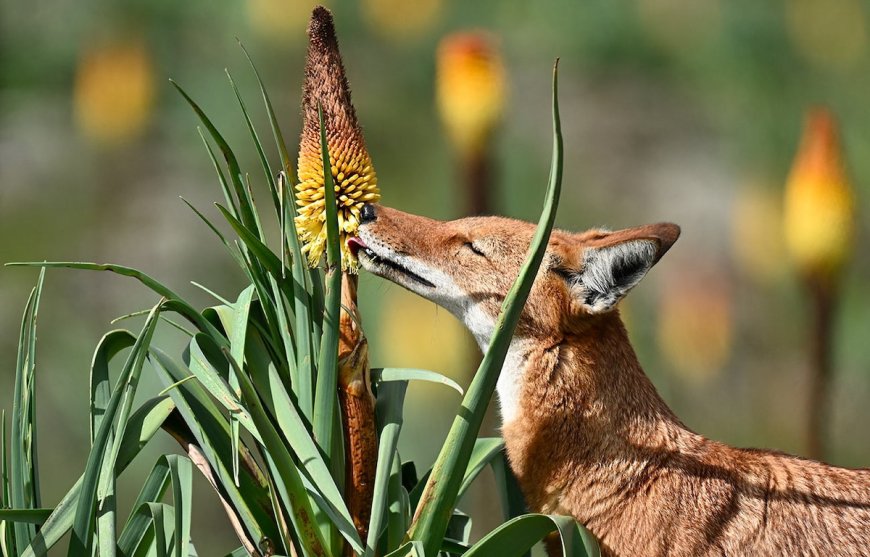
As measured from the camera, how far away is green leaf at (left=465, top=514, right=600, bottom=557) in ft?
7.20

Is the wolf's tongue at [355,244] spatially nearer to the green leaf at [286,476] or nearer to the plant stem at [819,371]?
the green leaf at [286,476]

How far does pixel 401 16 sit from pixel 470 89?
7.82ft

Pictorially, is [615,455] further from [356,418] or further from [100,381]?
[100,381]

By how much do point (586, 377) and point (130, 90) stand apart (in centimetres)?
464

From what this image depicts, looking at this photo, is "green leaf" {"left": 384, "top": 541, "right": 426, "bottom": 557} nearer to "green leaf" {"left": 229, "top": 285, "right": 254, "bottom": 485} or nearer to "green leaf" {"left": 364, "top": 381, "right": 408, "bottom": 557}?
"green leaf" {"left": 364, "top": 381, "right": 408, "bottom": 557}

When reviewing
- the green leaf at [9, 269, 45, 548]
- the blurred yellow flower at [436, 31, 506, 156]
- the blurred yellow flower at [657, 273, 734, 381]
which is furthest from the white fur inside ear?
the blurred yellow flower at [657, 273, 734, 381]

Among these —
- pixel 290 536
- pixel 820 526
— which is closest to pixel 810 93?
pixel 820 526

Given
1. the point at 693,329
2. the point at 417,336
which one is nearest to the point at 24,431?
the point at 417,336

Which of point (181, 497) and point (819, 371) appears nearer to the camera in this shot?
point (181, 497)

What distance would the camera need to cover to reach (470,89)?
15.5 ft

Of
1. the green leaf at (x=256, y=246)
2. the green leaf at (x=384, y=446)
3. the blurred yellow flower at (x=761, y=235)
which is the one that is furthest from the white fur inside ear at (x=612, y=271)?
the blurred yellow flower at (x=761, y=235)

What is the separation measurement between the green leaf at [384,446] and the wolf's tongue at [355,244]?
36 cm

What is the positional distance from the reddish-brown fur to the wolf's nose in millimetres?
25

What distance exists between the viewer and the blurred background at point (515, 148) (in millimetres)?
6359
